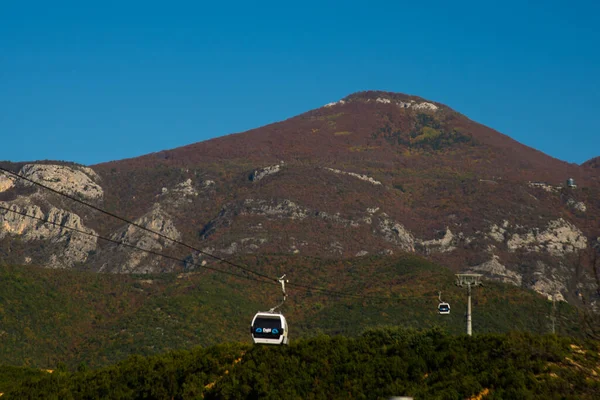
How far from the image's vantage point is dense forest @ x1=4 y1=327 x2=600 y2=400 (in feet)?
169

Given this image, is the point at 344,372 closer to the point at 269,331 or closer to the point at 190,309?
the point at 269,331

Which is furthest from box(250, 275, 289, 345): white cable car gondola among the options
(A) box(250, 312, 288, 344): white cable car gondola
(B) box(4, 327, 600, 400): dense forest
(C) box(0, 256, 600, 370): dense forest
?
(C) box(0, 256, 600, 370): dense forest

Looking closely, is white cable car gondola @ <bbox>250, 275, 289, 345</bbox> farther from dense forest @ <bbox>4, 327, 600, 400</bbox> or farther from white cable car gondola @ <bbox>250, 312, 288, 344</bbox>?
dense forest @ <bbox>4, 327, 600, 400</bbox>

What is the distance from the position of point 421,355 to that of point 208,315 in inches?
3605

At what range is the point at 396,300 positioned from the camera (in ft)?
503

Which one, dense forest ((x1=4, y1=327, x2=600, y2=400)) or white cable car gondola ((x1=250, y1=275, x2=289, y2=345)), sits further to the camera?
white cable car gondola ((x1=250, y1=275, x2=289, y2=345))

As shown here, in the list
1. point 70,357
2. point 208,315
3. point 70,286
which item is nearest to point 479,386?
point 70,357

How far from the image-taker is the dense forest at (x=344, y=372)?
5138cm

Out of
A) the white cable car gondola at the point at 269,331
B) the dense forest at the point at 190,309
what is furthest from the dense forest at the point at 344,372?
the dense forest at the point at 190,309

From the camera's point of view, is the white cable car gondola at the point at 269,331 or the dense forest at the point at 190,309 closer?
the white cable car gondola at the point at 269,331

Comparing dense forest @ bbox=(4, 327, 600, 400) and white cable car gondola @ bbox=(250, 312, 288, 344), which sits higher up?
white cable car gondola @ bbox=(250, 312, 288, 344)

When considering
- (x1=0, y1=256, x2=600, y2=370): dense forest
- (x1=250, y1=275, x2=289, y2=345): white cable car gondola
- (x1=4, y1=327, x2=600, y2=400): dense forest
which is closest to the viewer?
(x1=4, y1=327, x2=600, y2=400): dense forest

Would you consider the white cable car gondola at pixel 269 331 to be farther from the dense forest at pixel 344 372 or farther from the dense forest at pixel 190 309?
the dense forest at pixel 190 309

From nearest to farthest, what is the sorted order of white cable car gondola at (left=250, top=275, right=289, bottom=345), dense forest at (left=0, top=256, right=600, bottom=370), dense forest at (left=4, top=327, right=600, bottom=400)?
dense forest at (left=4, top=327, right=600, bottom=400) < white cable car gondola at (left=250, top=275, right=289, bottom=345) < dense forest at (left=0, top=256, right=600, bottom=370)
